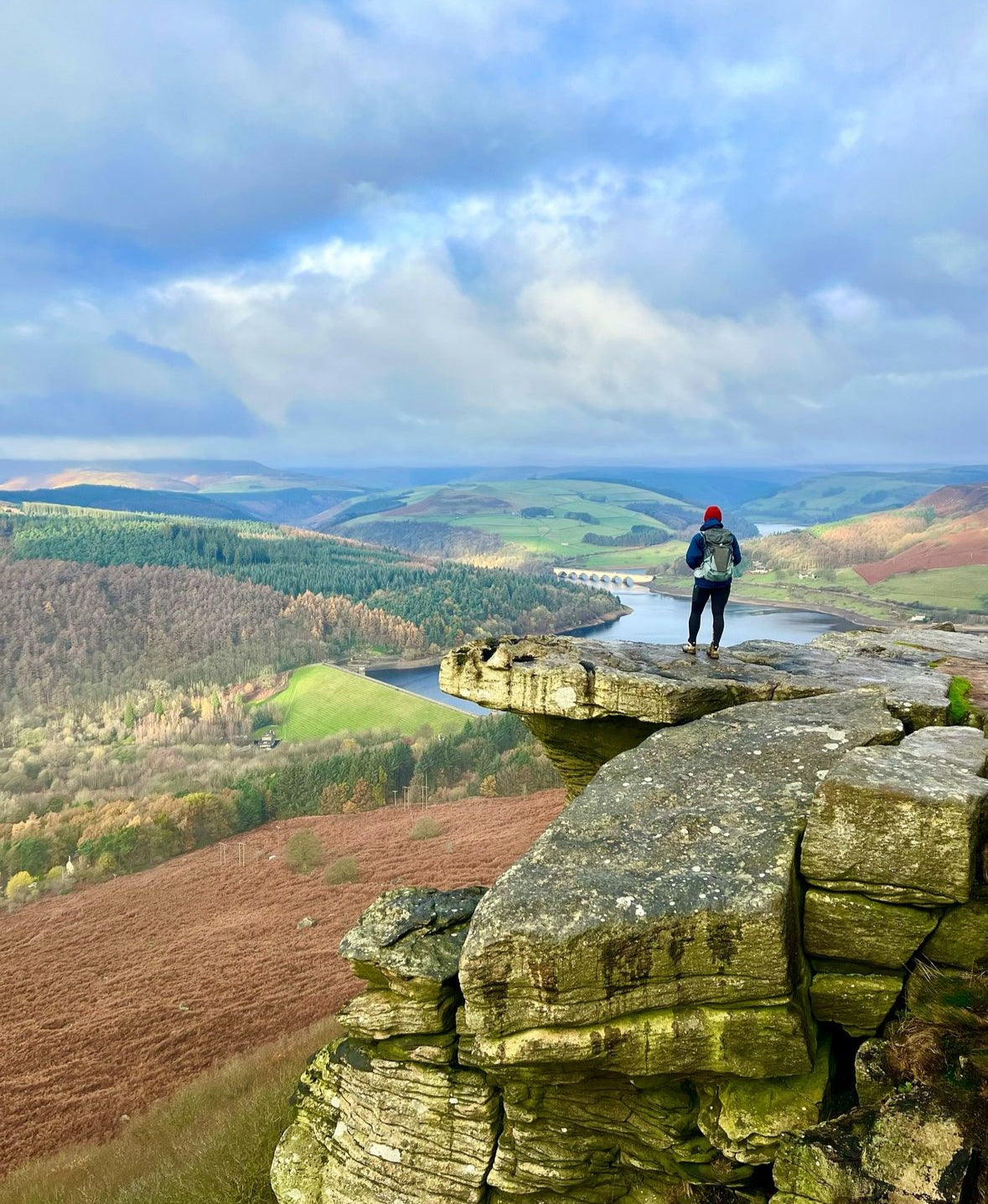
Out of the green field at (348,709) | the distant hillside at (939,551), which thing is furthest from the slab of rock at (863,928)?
the distant hillside at (939,551)

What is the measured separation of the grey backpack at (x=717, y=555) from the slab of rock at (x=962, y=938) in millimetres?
7746

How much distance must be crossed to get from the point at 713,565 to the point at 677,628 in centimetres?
11906

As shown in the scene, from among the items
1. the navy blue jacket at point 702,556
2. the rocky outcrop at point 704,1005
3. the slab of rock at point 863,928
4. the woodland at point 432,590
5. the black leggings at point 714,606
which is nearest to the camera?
the rocky outcrop at point 704,1005

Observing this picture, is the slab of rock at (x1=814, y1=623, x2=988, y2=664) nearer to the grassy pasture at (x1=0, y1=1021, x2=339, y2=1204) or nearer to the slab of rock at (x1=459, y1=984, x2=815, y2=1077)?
the slab of rock at (x1=459, y1=984, x2=815, y2=1077)

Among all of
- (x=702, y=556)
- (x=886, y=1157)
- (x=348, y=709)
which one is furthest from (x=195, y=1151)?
(x=348, y=709)

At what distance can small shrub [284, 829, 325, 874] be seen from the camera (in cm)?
4416

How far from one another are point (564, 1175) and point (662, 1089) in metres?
1.95

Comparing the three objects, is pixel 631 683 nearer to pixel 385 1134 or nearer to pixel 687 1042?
pixel 687 1042

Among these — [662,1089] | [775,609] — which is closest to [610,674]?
[662,1089]

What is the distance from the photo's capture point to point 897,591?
5502 inches

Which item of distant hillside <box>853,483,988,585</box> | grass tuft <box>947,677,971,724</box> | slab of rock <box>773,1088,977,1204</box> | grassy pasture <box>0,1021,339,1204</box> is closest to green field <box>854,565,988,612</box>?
distant hillside <box>853,483,988,585</box>

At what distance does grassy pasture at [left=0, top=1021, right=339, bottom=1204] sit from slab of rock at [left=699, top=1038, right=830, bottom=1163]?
9.80m

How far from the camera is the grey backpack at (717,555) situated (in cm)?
1455

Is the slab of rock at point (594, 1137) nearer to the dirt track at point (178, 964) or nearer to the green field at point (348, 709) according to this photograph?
the dirt track at point (178, 964)
